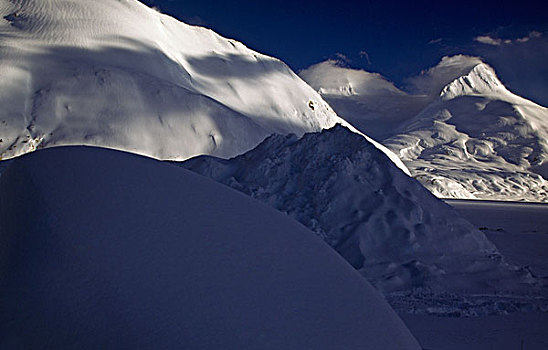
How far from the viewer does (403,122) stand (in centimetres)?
6391

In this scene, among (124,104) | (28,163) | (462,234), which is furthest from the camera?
(124,104)

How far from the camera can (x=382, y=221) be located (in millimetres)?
5449

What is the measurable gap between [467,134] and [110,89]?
45.7 metres

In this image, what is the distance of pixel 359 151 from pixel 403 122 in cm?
6041

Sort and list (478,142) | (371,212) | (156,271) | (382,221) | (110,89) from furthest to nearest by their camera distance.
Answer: (478,142)
(110,89)
(371,212)
(382,221)
(156,271)

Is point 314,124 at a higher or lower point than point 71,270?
lower

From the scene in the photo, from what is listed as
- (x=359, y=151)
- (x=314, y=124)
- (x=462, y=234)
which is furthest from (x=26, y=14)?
(x=462, y=234)

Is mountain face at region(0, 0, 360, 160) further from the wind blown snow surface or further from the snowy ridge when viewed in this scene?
the snowy ridge

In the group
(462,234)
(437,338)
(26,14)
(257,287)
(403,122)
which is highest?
(257,287)

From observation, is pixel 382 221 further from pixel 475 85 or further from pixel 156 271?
pixel 475 85

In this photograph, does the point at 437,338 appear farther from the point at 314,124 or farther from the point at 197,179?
the point at 314,124

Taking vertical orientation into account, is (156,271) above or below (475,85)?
above

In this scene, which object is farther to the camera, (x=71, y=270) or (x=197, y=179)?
(x=197, y=179)

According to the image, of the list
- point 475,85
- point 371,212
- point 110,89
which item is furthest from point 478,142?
point 371,212
